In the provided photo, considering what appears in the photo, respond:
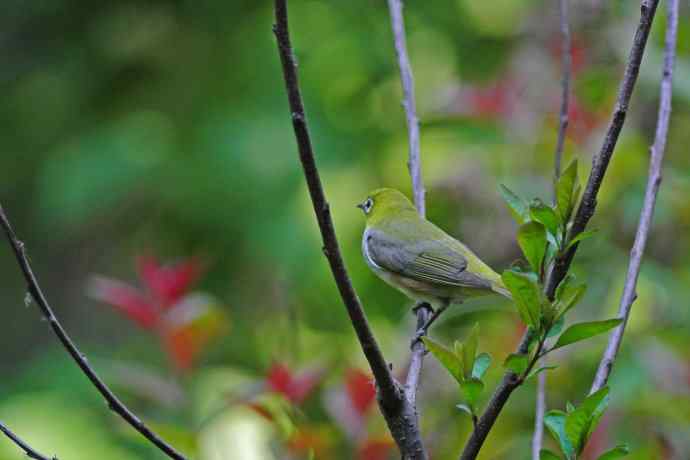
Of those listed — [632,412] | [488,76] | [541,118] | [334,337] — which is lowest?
[632,412]

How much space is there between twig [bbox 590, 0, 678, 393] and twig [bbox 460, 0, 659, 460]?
5.5 inches

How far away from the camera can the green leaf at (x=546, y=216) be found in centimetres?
118

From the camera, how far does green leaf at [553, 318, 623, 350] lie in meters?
1.12

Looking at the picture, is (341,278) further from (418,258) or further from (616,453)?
(418,258)

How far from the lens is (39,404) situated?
3055 mm

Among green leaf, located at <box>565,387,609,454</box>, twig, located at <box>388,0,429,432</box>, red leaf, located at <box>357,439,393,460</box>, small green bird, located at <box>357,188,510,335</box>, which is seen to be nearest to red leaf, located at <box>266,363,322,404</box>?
red leaf, located at <box>357,439,393,460</box>

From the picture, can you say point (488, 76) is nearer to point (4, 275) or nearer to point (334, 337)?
point (334, 337)

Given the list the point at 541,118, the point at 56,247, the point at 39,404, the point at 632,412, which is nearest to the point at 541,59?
the point at 541,118

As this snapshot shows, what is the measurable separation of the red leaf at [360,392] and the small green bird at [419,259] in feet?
0.78

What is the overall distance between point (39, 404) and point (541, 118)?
2.06 meters

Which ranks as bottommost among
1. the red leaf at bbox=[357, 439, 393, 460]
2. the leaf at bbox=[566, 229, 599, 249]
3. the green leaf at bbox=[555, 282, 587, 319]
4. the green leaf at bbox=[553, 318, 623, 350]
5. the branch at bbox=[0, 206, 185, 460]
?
the branch at bbox=[0, 206, 185, 460]

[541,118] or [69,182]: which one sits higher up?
[541,118]

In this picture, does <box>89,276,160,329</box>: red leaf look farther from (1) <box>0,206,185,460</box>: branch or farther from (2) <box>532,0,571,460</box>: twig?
(1) <box>0,206,185,460</box>: branch

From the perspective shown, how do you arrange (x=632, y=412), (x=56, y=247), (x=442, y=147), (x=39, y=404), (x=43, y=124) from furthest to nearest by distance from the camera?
(x=56, y=247) < (x=43, y=124) < (x=442, y=147) < (x=39, y=404) < (x=632, y=412)
